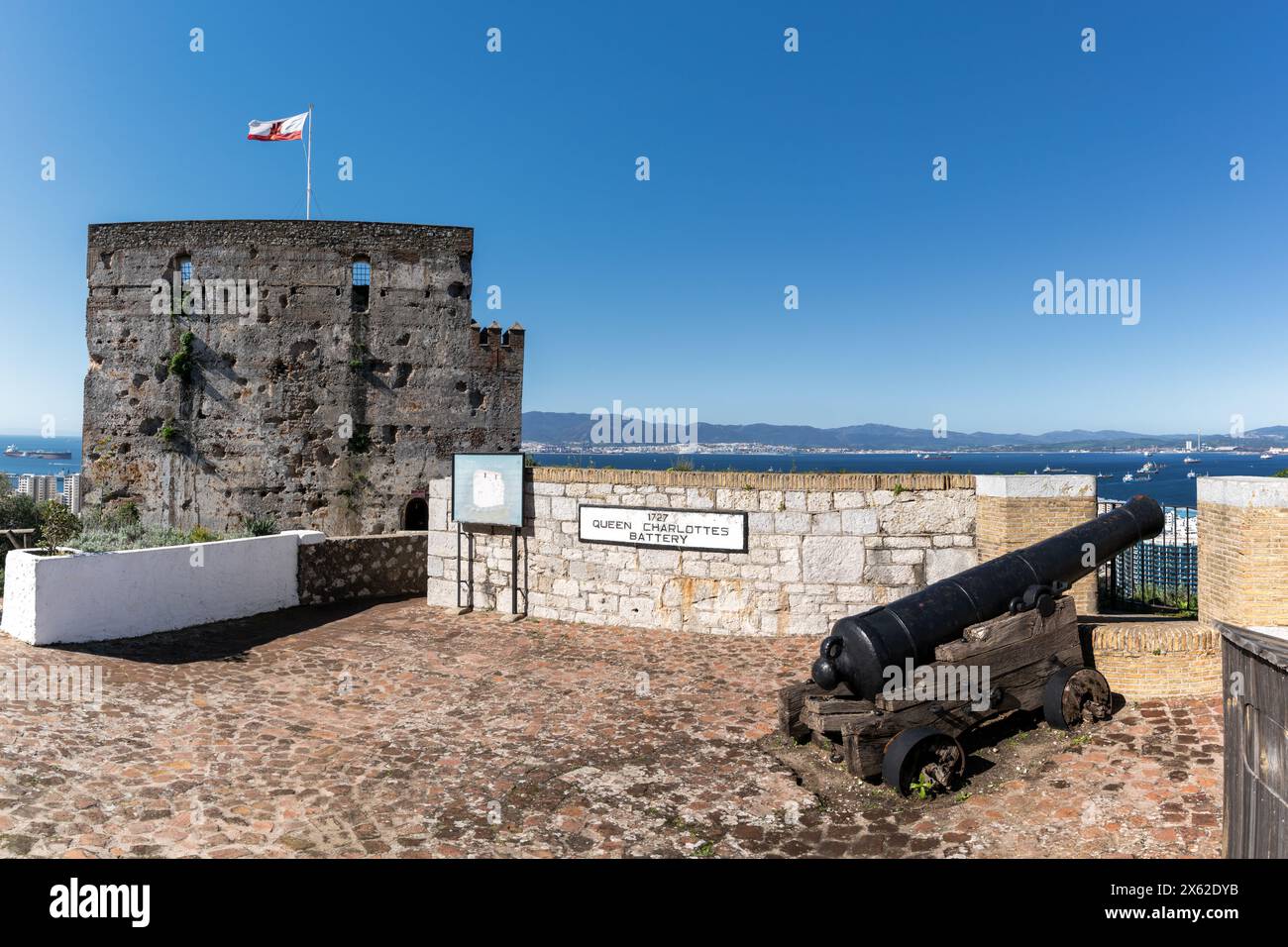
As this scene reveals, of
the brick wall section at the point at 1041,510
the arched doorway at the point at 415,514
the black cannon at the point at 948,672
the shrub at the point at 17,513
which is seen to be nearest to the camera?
the black cannon at the point at 948,672

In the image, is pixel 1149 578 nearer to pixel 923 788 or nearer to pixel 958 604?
pixel 958 604

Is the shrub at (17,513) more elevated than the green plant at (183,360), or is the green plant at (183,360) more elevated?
the green plant at (183,360)

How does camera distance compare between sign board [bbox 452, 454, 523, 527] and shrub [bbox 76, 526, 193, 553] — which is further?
sign board [bbox 452, 454, 523, 527]

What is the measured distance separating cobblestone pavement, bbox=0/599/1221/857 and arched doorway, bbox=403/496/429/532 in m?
9.34

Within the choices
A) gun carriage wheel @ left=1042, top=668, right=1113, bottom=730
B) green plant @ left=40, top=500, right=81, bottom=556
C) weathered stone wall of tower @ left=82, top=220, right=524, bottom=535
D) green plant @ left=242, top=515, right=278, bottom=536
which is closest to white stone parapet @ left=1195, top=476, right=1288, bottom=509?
gun carriage wheel @ left=1042, top=668, right=1113, bottom=730

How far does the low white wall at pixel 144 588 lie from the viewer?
29.2 ft

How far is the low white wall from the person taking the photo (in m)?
8.91

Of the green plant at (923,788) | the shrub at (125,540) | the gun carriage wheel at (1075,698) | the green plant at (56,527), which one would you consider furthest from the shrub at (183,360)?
the gun carriage wheel at (1075,698)

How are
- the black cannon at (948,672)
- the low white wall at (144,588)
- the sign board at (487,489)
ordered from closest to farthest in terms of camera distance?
the black cannon at (948,672)
the low white wall at (144,588)
the sign board at (487,489)

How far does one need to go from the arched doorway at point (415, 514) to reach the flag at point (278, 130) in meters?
9.05

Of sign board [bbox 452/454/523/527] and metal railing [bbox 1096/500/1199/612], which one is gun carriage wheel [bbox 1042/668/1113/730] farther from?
sign board [bbox 452/454/523/527]

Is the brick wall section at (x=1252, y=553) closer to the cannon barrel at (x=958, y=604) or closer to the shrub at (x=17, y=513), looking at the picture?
the cannon barrel at (x=958, y=604)

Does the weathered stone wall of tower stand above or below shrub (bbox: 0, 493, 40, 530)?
above
